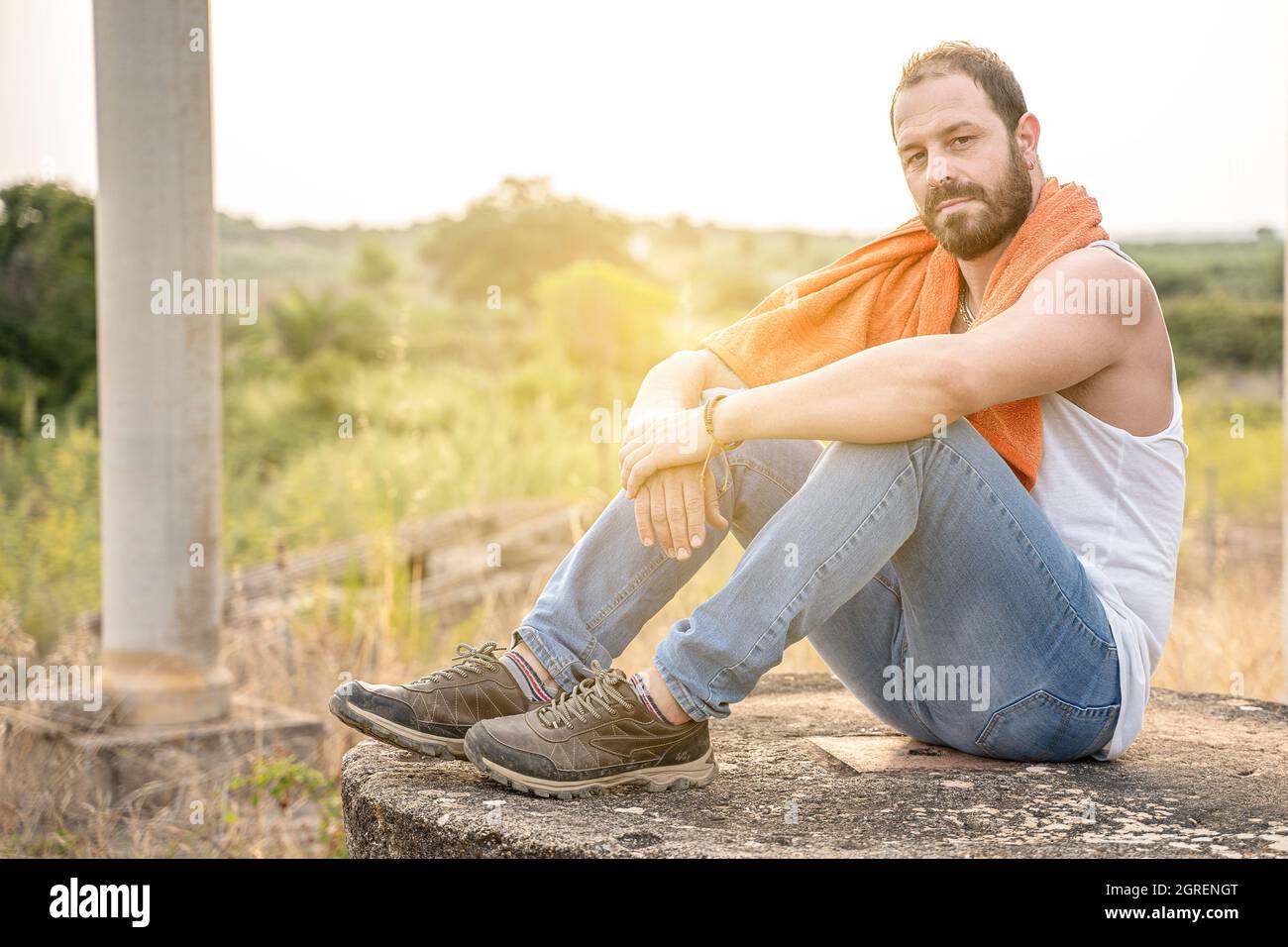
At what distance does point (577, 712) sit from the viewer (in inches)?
79.0

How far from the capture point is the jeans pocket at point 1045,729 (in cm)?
210

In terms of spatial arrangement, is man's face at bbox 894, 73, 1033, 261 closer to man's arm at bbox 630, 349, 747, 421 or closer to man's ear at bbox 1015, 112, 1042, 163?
man's ear at bbox 1015, 112, 1042, 163

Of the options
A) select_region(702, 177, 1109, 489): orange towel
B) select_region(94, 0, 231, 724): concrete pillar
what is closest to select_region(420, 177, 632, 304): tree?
select_region(94, 0, 231, 724): concrete pillar

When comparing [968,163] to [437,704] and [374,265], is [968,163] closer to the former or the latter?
[437,704]

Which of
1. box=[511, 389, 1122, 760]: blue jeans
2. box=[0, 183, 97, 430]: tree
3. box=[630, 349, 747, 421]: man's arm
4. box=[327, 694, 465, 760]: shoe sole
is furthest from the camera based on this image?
box=[0, 183, 97, 430]: tree

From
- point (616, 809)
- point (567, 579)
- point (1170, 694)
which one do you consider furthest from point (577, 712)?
point (1170, 694)

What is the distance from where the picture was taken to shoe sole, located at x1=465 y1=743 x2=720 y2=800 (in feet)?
6.59

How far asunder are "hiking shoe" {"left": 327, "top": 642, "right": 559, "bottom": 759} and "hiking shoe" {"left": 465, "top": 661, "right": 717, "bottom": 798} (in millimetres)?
121

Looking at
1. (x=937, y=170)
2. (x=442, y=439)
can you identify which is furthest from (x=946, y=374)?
(x=442, y=439)

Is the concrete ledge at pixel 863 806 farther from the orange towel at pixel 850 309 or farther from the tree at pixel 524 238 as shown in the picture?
the tree at pixel 524 238

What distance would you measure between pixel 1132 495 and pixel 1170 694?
41.7 inches

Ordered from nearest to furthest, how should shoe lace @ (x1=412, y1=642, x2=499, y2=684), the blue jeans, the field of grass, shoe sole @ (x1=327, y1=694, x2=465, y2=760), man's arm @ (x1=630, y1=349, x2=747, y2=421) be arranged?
the blue jeans, shoe sole @ (x1=327, y1=694, x2=465, y2=760), shoe lace @ (x1=412, y1=642, x2=499, y2=684), man's arm @ (x1=630, y1=349, x2=747, y2=421), the field of grass

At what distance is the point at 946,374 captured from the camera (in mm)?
1993

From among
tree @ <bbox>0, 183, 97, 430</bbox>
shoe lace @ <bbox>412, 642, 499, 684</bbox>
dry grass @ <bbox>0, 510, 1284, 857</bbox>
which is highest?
tree @ <bbox>0, 183, 97, 430</bbox>
